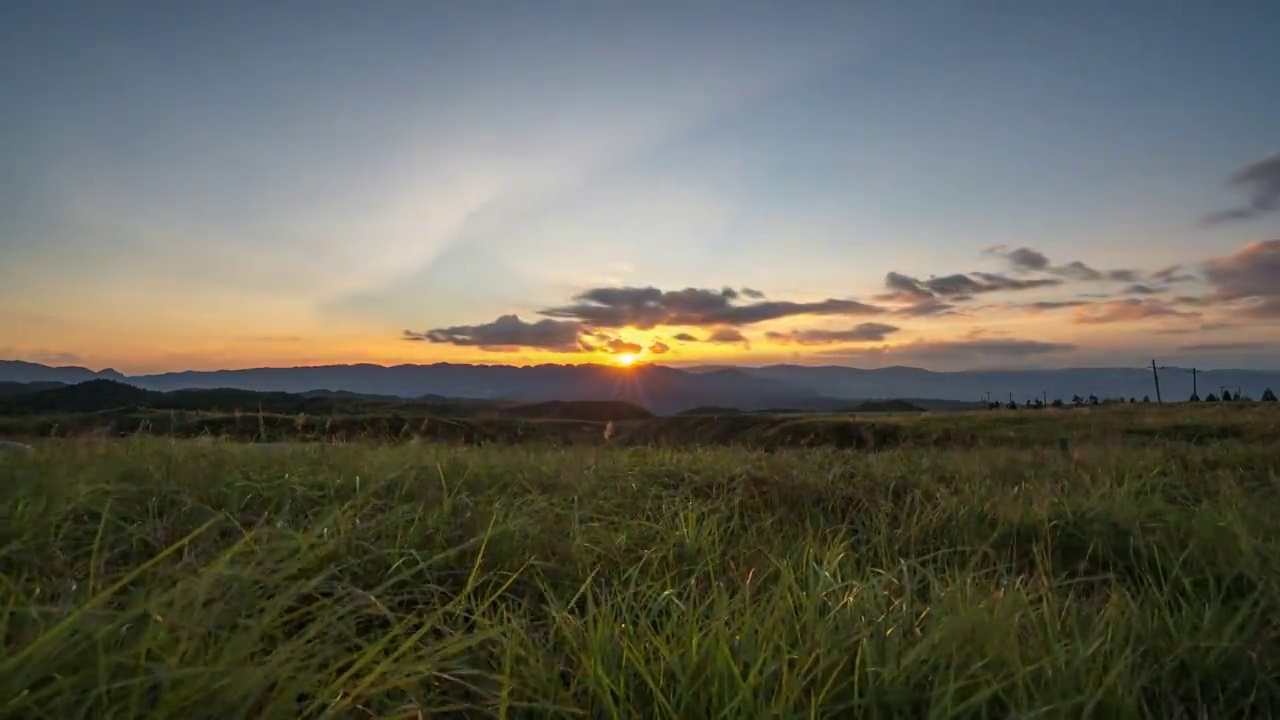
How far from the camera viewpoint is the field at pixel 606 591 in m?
2.65

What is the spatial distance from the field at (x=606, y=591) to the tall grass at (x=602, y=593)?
0.08ft

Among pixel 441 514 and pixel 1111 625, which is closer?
pixel 1111 625

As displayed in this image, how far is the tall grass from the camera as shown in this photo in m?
2.65

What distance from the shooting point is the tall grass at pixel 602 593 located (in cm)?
265

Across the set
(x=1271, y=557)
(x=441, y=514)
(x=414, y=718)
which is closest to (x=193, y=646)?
(x=414, y=718)

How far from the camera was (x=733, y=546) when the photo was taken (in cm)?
525

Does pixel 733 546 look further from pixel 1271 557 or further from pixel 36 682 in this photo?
pixel 36 682

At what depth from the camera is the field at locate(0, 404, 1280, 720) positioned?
8.70 feet

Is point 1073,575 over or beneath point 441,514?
beneath

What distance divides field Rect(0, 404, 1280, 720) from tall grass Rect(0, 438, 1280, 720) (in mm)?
23

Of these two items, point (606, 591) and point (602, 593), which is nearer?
point (606, 591)

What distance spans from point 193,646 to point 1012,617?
3173mm

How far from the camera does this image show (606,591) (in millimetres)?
3895

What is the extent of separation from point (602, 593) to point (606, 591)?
331mm
